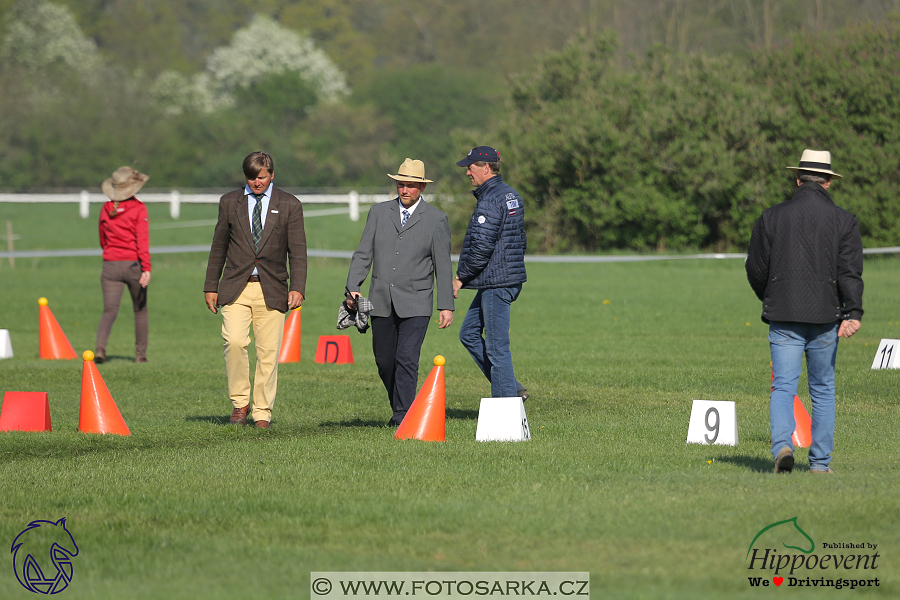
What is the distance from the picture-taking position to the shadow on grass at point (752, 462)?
292 inches

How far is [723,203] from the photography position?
118 feet

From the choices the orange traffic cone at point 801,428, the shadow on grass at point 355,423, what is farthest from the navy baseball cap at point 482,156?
the orange traffic cone at point 801,428

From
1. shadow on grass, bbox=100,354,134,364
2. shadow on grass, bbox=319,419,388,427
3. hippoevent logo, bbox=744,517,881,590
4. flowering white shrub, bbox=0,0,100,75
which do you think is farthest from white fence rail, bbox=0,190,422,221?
hippoevent logo, bbox=744,517,881,590

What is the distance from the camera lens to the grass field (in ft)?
17.2

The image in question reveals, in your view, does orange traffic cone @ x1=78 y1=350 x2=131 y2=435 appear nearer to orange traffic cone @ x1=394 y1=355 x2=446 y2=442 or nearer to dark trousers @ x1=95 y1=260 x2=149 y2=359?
orange traffic cone @ x1=394 y1=355 x2=446 y2=442

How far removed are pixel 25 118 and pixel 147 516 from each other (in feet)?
219

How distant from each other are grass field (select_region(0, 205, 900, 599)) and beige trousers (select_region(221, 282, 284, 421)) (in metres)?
0.31

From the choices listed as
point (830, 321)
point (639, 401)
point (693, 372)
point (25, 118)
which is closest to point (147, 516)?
point (830, 321)

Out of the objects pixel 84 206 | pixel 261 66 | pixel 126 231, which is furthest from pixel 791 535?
pixel 261 66

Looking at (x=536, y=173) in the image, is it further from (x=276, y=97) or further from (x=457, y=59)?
(x=457, y=59)

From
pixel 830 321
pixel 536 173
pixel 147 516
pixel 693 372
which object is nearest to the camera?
pixel 147 516

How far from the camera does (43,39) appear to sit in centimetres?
8044

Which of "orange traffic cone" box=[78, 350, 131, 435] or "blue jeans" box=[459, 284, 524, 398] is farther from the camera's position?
"blue jeans" box=[459, 284, 524, 398]

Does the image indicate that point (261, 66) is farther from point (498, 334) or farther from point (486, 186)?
point (498, 334)
